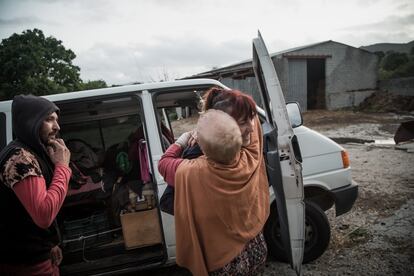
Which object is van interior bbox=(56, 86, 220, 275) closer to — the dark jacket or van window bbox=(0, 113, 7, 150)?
van window bbox=(0, 113, 7, 150)

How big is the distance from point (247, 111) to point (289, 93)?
61.8 ft

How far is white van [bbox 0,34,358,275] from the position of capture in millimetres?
2580

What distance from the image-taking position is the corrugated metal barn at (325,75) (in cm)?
1891

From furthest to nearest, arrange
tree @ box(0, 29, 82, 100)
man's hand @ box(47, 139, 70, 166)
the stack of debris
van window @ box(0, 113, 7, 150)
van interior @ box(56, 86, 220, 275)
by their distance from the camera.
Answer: tree @ box(0, 29, 82, 100), the stack of debris, van interior @ box(56, 86, 220, 275), van window @ box(0, 113, 7, 150), man's hand @ box(47, 139, 70, 166)

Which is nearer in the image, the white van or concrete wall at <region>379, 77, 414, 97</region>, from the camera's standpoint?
the white van

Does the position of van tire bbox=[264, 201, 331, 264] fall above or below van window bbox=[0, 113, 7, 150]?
below

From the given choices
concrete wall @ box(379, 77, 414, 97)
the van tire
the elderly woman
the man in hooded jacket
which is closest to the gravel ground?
the van tire

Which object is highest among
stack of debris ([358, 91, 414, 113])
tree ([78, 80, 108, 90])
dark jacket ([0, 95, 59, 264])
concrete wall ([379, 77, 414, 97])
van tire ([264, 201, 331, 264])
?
tree ([78, 80, 108, 90])

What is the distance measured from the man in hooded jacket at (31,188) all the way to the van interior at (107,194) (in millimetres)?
1123

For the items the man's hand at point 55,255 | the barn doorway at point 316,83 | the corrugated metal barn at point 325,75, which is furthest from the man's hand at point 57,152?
the barn doorway at point 316,83

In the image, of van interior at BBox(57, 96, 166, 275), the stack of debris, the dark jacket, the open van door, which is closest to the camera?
the dark jacket

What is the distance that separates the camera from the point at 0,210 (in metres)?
1.41

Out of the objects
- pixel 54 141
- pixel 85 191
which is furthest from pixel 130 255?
pixel 54 141

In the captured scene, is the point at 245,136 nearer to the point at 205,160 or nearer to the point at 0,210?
the point at 205,160
